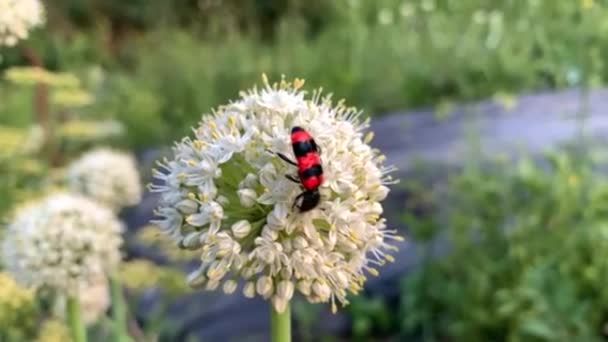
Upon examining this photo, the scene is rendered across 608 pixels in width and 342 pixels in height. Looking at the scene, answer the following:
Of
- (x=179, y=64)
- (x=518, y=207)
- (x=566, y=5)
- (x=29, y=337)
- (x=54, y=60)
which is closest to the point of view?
(x=29, y=337)

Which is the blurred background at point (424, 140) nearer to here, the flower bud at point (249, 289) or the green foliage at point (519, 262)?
the green foliage at point (519, 262)

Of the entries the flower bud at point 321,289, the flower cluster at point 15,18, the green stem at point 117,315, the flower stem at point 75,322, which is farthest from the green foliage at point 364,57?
the flower bud at point 321,289

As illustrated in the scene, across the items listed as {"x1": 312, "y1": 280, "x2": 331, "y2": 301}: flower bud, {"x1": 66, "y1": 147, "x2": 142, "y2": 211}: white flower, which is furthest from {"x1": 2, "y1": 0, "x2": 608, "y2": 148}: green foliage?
{"x1": 312, "y1": 280, "x2": 331, "y2": 301}: flower bud

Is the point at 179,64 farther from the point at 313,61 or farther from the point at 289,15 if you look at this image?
the point at 289,15

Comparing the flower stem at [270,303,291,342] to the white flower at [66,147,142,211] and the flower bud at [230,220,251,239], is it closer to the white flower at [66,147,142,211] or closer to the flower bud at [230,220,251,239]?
the flower bud at [230,220,251,239]

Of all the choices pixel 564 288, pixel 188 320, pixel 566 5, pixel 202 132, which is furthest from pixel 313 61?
pixel 202 132

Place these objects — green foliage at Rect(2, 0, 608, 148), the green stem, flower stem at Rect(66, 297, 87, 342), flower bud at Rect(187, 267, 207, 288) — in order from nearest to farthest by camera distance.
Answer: flower bud at Rect(187, 267, 207, 288)
flower stem at Rect(66, 297, 87, 342)
the green stem
green foliage at Rect(2, 0, 608, 148)
